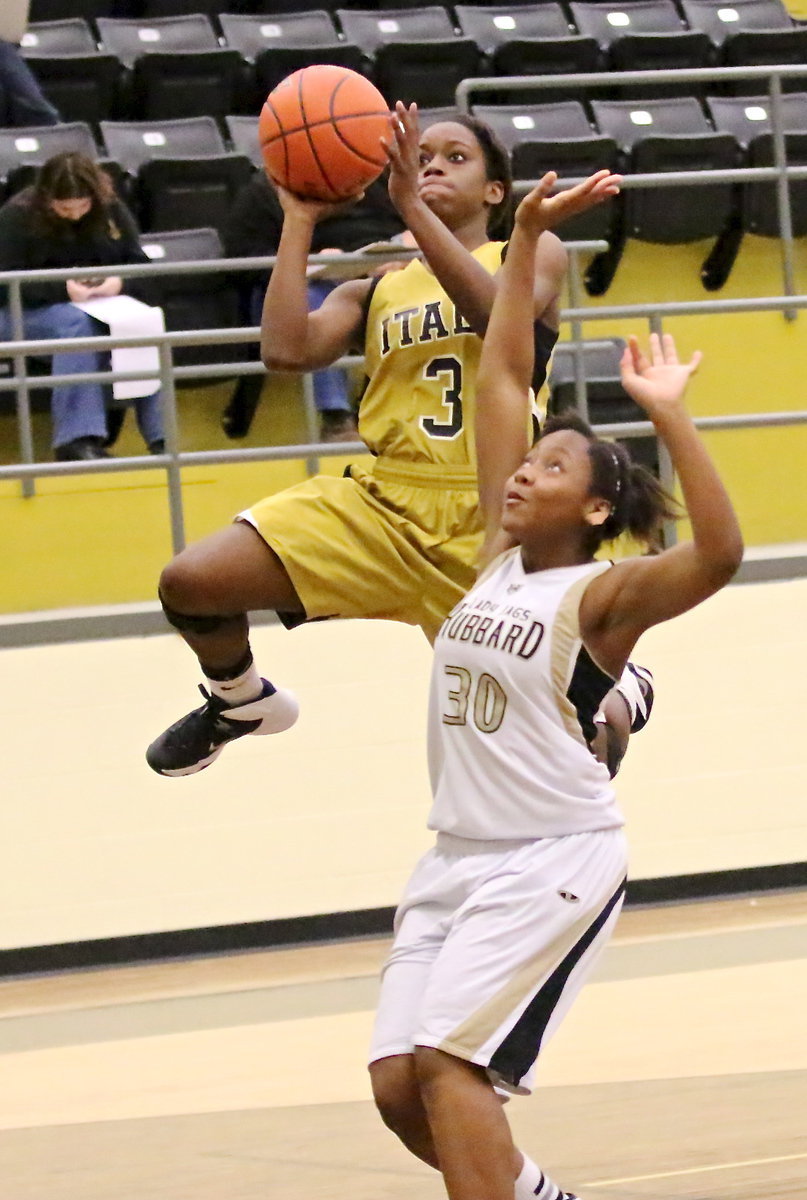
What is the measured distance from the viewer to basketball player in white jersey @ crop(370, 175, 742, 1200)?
267 cm

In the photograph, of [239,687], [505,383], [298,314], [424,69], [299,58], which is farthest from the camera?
[424,69]

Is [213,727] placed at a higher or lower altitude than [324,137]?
lower

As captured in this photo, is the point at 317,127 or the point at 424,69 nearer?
the point at 317,127

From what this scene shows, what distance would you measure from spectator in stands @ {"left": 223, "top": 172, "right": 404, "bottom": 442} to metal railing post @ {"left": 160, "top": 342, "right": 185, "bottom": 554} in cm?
64

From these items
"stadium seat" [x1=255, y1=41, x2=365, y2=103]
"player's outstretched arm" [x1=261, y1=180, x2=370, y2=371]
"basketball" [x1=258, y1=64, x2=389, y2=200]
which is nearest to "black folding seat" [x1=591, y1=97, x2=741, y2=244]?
"stadium seat" [x1=255, y1=41, x2=365, y2=103]

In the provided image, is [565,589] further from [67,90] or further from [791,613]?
[67,90]

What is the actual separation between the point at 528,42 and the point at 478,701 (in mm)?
6331

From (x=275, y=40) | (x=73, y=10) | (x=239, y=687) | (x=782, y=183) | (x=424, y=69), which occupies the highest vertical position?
(x=73, y=10)

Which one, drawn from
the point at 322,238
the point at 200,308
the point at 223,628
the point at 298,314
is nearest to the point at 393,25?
the point at 322,238

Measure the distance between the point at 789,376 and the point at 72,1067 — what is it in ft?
13.2

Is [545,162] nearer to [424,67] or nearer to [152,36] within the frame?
[424,67]

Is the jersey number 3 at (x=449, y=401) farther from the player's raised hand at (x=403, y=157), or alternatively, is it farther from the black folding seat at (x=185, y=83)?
the black folding seat at (x=185, y=83)

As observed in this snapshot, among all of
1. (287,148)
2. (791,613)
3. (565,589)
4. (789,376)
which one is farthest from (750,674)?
(565,589)

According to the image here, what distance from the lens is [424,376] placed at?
12.1ft
